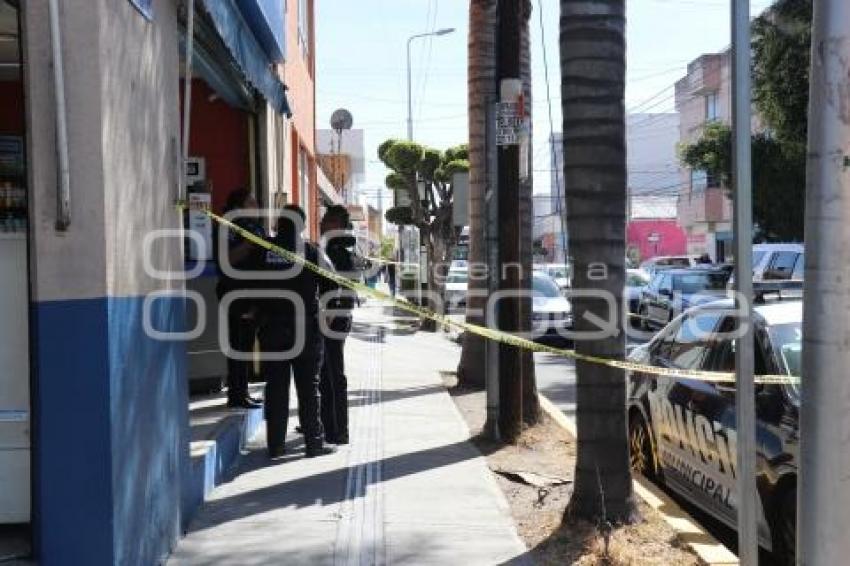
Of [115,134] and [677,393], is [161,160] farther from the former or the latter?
[677,393]

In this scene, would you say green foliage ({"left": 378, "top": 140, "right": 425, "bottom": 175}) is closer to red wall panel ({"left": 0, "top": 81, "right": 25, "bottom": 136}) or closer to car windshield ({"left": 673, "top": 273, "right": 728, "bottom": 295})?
car windshield ({"left": 673, "top": 273, "right": 728, "bottom": 295})

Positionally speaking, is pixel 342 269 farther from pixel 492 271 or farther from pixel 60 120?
pixel 60 120

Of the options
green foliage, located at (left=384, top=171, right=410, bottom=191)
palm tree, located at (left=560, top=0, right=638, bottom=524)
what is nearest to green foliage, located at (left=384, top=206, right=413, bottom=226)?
green foliage, located at (left=384, top=171, right=410, bottom=191)

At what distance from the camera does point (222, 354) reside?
8.30 metres

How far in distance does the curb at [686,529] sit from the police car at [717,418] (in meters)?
0.15

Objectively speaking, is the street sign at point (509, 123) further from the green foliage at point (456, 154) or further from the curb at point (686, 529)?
the green foliage at point (456, 154)

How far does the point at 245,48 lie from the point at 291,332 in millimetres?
2011

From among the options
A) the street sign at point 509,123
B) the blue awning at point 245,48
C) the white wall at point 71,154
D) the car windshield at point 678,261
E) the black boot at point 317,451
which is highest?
the blue awning at point 245,48

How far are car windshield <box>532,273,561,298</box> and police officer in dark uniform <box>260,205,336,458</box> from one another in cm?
1327

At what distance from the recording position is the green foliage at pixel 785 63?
62.0 feet

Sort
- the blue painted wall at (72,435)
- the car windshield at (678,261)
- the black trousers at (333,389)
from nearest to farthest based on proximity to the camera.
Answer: the blue painted wall at (72,435) < the black trousers at (333,389) < the car windshield at (678,261)

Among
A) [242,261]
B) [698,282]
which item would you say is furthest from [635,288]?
[242,261]

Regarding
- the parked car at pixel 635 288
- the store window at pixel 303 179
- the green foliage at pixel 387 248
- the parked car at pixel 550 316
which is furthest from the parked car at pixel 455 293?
the green foliage at pixel 387 248

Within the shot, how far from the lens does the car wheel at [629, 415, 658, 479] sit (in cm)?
739
